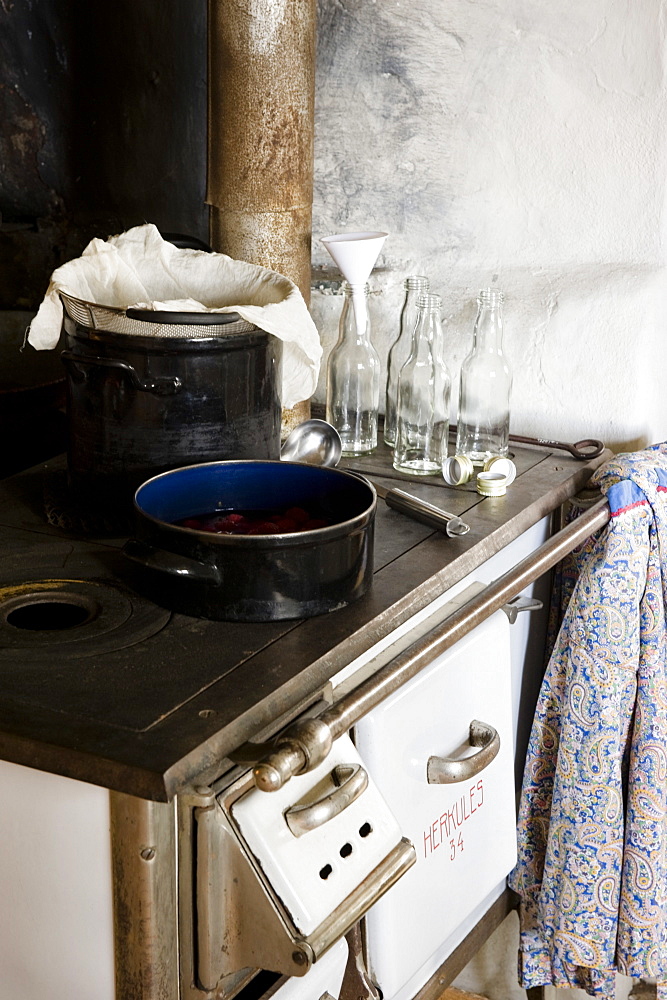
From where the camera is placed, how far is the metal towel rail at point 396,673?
→ 91cm

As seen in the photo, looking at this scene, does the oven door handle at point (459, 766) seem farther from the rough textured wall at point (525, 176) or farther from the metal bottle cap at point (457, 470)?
the rough textured wall at point (525, 176)

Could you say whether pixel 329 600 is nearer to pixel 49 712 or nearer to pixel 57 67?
pixel 49 712

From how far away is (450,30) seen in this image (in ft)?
5.90

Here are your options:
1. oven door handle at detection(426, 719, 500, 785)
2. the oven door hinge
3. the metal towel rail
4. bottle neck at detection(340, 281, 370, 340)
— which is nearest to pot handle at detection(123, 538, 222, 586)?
the metal towel rail

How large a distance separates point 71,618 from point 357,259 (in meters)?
0.73

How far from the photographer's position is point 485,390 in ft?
5.62

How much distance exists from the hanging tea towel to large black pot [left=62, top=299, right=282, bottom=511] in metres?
0.07

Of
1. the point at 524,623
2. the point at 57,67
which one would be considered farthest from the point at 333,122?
the point at 524,623

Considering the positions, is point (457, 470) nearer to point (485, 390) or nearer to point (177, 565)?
point (485, 390)

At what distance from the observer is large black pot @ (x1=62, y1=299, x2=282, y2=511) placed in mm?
1318

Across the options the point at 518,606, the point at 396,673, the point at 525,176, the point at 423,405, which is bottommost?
the point at 518,606

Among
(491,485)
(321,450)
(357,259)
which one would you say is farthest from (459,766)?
(357,259)

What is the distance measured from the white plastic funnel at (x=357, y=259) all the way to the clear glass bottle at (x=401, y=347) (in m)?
0.06

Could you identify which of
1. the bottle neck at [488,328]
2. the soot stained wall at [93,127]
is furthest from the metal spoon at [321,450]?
the soot stained wall at [93,127]
